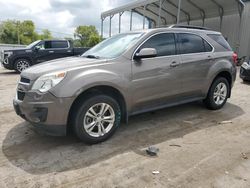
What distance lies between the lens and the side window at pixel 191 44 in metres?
4.52

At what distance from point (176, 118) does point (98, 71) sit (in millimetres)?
2116

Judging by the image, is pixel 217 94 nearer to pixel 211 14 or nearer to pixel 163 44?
pixel 163 44

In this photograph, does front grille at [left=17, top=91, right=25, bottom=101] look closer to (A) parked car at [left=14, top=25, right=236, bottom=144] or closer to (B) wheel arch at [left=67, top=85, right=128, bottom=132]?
(A) parked car at [left=14, top=25, right=236, bottom=144]

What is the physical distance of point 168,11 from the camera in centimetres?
2348

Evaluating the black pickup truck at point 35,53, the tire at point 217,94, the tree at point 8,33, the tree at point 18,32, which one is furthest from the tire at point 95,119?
the tree at point 8,33

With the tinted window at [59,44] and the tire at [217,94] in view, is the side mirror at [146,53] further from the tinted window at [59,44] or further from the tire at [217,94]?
the tinted window at [59,44]

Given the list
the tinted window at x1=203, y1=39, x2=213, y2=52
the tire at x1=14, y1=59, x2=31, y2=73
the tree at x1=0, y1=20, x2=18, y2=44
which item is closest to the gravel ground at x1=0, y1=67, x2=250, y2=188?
the tinted window at x1=203, y1=39, x2=213, y2=52

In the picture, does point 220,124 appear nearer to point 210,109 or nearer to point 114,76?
point 210,109

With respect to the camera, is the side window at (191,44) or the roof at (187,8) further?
the roof at (187,8)

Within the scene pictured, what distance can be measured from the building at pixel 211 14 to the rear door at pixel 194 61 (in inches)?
460

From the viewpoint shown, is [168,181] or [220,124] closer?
[168,181]

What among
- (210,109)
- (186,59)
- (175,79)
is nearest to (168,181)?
(175,79)

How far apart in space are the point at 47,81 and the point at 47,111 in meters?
0.42

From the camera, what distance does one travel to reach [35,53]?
11812mm
